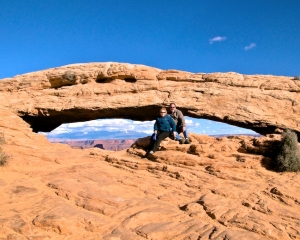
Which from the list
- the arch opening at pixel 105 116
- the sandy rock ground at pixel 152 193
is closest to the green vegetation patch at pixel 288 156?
the sandy rock ground at pixel 152 193

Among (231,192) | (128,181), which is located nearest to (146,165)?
(128,181)

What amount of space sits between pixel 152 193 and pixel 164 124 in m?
4.19

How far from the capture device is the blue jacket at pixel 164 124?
13.8m

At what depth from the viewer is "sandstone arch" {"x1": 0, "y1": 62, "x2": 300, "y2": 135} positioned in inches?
681

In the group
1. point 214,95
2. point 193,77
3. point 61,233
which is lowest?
point 61,233

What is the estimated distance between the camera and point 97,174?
12.1 meters

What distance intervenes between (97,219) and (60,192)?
2.42 metres

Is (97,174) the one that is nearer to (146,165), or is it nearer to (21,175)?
(146,165)

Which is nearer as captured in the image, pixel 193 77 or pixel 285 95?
pixel 285 95

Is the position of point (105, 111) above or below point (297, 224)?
above

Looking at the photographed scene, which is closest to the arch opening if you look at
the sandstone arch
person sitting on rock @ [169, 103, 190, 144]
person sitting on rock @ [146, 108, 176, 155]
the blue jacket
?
the sandstone arch

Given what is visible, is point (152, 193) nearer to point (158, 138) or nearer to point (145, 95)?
point (158, 138)

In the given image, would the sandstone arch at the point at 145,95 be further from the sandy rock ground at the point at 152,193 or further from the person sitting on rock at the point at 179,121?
the sandy rock ground at the point at 152,193

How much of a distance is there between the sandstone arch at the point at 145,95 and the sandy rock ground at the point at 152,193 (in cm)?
353
